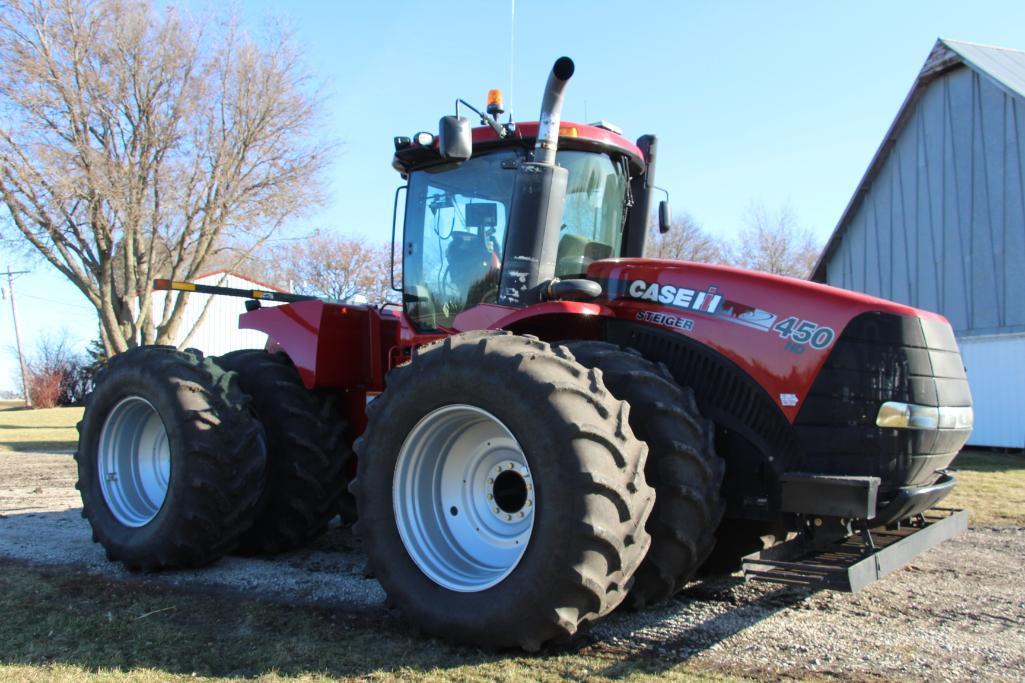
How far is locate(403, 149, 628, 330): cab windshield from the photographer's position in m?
5.28

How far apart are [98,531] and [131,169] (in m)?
18.5

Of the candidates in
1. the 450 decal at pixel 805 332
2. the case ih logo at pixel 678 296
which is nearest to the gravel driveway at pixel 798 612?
the 450 decal at pixel 805 332

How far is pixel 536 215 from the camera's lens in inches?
191

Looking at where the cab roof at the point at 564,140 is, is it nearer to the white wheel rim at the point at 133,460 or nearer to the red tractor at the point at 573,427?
the red tractor at the point at 573,427

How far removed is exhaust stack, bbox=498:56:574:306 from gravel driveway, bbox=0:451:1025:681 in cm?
192

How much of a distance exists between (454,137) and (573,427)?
1984mm

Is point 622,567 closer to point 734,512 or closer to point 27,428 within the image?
point 734,512

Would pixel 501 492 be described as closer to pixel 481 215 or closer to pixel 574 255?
pixel 574 255

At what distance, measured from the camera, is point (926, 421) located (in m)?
4.01

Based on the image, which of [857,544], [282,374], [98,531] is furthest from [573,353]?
[98,531]

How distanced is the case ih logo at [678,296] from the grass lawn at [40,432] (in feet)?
52.8

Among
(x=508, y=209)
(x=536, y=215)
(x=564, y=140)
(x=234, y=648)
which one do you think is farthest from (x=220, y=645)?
(x=564, y=140)

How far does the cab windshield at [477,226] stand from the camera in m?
5.28

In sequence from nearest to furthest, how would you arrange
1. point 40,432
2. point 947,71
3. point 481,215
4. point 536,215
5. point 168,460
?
1. point 536,215
2. point 481,215
3. point 168,460
4. point 947,71
5. point 40,432
